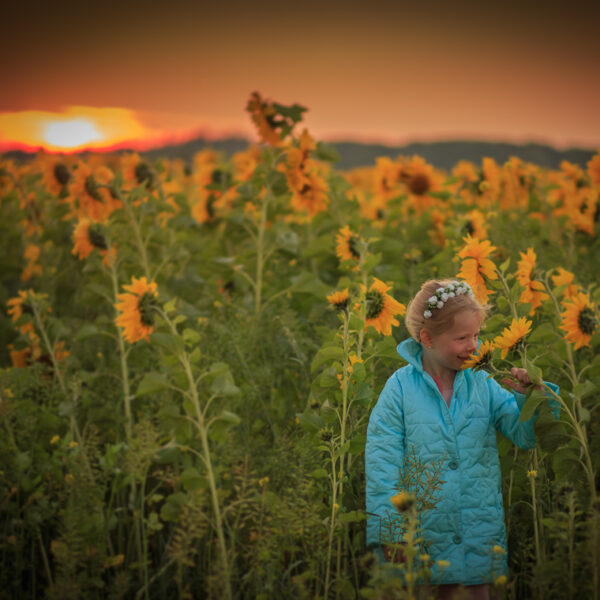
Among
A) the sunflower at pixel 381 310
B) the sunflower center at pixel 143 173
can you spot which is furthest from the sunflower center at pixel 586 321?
the sunflower center at pixel 143 173

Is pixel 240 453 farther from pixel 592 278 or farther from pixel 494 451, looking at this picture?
pixel 592 278

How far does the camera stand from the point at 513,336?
2074 millimetres

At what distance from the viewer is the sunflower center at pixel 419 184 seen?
596 cm

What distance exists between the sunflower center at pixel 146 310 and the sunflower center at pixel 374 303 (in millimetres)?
805

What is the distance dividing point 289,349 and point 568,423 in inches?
59.0

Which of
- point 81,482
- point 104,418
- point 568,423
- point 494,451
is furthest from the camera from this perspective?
point 104,418

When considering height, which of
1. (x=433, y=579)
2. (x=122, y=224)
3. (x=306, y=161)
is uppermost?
(x=306, y=161)

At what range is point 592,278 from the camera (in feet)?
12.7

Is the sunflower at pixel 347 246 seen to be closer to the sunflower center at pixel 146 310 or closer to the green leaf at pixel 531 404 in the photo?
the sunflower center at pixel 146 310

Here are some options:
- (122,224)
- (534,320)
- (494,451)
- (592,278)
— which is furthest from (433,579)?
(122,224)

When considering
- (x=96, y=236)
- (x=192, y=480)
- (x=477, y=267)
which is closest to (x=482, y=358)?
(x=477, y=267)

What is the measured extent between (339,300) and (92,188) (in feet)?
7.90

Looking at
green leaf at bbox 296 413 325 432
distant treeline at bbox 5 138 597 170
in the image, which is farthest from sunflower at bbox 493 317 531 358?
distant treeline at bbox 5 138 597 170

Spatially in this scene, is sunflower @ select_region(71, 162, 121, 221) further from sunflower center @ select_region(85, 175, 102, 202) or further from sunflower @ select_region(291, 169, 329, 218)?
sunflower @ select_region(291, 169, 329, 218)
